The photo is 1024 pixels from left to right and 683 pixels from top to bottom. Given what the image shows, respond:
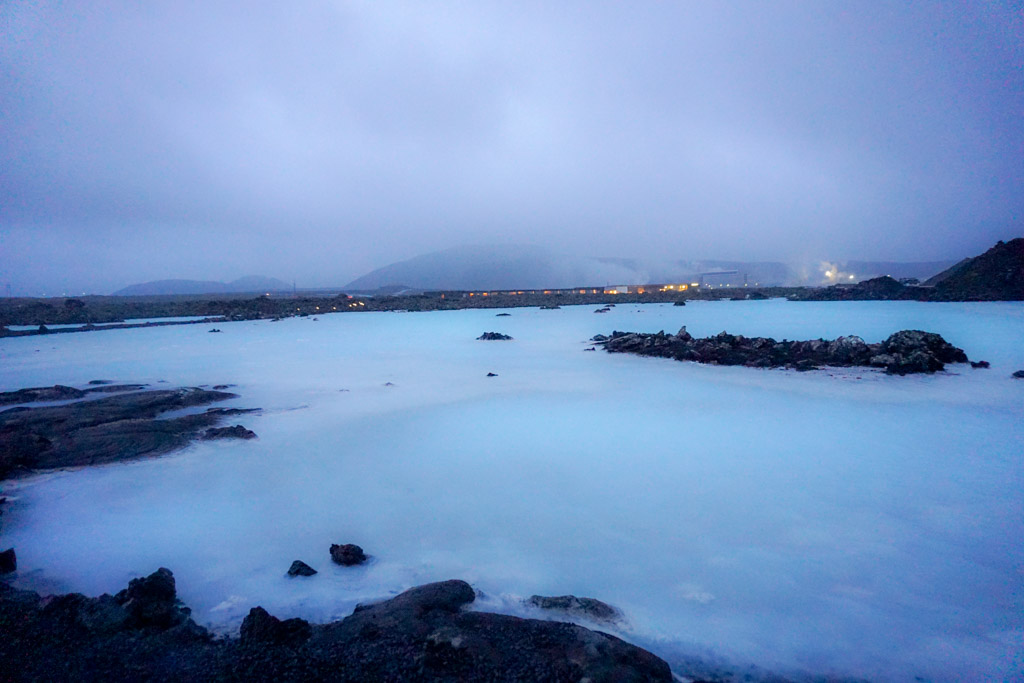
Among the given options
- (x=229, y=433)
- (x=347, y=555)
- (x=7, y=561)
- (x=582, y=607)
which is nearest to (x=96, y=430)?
(x=229, y=433)

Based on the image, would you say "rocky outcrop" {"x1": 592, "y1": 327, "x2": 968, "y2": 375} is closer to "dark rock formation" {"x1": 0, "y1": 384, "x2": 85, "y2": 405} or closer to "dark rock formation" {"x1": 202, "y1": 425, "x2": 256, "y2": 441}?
"dark rock formation" {"x1": 202, "y1": 425, "x2": 256, "y2": 441}

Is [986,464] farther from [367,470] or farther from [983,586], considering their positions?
[367,470]

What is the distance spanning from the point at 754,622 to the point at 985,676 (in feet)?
Answer: 3.33

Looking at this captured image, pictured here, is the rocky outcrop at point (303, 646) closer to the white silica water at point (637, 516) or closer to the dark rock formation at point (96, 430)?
the white silica water at point (637, 516)

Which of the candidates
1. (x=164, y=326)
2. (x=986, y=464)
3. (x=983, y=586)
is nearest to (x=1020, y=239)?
(x=986, y=464)

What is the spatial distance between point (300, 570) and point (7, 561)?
1986 millimetres

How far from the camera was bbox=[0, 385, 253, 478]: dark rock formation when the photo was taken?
5.57m

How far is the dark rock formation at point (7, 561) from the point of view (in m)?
3.35

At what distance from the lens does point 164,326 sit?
26547 millimetres

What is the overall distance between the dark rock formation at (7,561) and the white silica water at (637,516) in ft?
0.30

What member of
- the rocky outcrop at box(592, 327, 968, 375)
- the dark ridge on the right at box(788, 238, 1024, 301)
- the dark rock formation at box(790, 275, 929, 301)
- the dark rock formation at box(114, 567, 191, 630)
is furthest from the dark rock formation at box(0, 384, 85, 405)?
the dark rock formation at box(790, 275, 929, 301)

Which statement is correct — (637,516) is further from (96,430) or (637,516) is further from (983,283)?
(983,283)

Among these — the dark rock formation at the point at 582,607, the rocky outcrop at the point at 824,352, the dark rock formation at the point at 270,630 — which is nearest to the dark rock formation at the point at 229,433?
the dark rock formation at the point at 270,630

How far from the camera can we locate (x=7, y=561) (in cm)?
338
